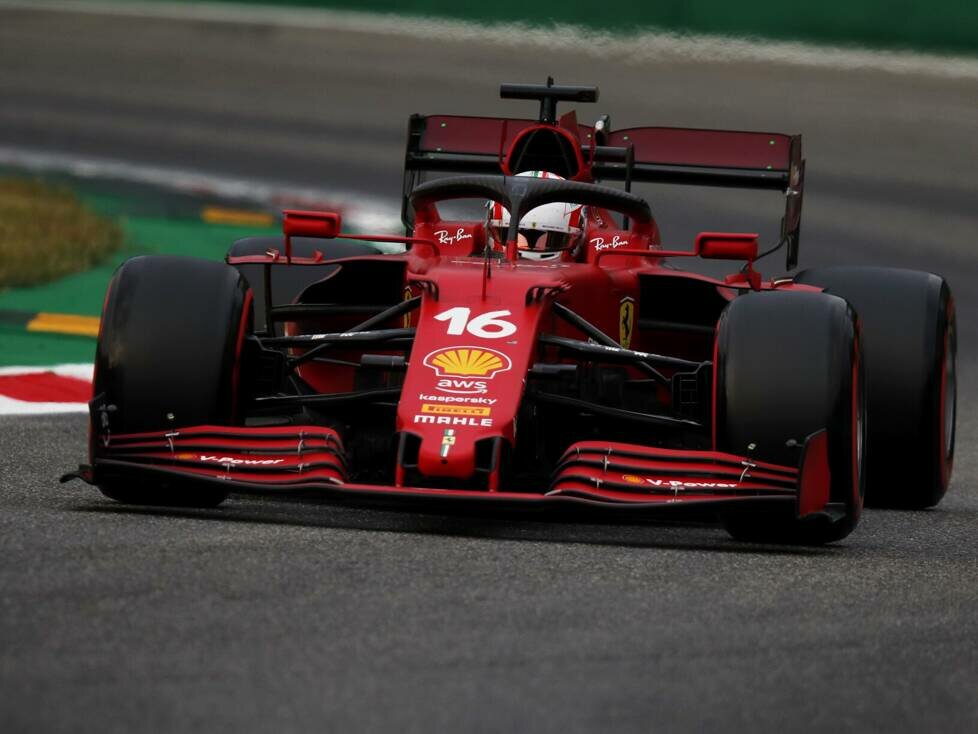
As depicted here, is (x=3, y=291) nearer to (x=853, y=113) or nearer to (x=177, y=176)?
(x=177, y=176)

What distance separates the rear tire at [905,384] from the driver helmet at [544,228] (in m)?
1.19

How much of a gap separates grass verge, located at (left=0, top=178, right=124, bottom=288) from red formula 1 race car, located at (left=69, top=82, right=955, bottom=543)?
6738mm

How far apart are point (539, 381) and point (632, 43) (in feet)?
48.0

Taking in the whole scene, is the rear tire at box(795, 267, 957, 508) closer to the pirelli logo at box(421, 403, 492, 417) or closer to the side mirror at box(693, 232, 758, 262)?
the side mirror at box(693, 232, 758, 262)

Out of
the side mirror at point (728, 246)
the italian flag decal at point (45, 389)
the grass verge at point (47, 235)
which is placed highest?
the side mirror at point (728, 246)

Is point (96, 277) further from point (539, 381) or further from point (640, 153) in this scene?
point (539, 381)

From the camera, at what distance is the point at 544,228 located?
8695mm

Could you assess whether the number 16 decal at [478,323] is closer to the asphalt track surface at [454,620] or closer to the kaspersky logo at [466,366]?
the kaspersky logo at [466,366]

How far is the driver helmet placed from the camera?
8695 millimetres

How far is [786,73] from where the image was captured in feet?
76.6

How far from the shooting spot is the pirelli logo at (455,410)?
6969 mm

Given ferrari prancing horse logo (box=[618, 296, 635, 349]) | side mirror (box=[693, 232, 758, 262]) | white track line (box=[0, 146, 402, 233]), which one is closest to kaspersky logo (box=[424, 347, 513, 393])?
side mirror (box=[693, 232, 758, 262])

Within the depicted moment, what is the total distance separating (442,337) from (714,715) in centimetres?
300

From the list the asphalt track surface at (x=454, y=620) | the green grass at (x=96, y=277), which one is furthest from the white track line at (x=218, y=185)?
the asphalt track surface at (x=454, y=620)
